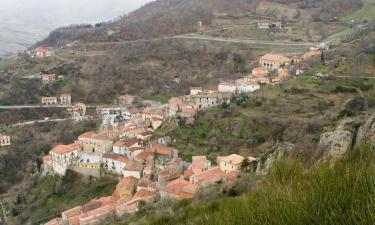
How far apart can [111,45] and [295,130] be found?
37964mm

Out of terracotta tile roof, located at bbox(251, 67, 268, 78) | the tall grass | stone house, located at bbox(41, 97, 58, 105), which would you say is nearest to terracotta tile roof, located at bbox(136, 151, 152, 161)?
terracotta tile roof, located at bbox(251, 67, 268, 78)

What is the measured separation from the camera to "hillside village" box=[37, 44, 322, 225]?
19.8 metres

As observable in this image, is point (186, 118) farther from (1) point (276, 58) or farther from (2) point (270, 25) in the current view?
(2) point (270, 25)

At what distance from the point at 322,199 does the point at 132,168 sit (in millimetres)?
24424

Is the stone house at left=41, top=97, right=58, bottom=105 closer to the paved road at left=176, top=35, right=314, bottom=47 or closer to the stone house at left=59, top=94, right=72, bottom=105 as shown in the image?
the stone house at left=59, top=94, right=72, bottom=105

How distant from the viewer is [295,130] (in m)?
23.7

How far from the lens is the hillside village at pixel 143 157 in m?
19.8

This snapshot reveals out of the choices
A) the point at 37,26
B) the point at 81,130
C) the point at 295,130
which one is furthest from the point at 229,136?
the point at 37,26

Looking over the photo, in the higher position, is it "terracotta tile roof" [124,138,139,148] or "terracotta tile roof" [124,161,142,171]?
"terracotta tile roof" [124,138,139,148]

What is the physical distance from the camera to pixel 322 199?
8.05ft

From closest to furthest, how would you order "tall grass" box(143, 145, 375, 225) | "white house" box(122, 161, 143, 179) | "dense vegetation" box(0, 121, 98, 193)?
1. "tall grass" box(143, 145, 375, 225)
2. "white house" box(122, 161, 143, 179)
3. "dense vegetation" box(0, 121, 98, 193)

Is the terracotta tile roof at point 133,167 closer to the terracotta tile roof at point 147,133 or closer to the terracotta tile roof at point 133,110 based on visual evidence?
the terracotta tile roof at point 147,133

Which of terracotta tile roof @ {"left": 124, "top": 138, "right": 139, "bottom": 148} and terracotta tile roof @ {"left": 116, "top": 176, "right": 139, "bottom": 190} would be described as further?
terracotta tile roof @ {"left": 124, "top": 138, "right": 139, "bottom": 148}

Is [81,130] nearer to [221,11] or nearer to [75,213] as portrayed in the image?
[75,213]
